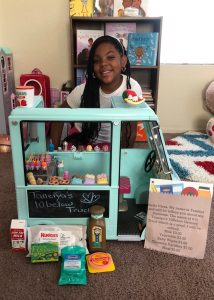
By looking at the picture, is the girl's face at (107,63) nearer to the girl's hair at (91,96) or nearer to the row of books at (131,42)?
the girl's hair at (91,96)

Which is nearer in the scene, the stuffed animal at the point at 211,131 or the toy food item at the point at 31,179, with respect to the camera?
the toy food item at the point at 31,179

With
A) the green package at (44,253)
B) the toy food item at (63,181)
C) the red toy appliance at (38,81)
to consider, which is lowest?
the green package at (44,253)

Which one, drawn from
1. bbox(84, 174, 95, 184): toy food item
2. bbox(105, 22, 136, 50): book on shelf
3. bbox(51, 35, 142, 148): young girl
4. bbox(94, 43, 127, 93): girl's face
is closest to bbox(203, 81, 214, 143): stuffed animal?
bbox(105, 22, 136, 50): book on shelf

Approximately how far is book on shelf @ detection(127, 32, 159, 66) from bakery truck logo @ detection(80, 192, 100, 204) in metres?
1.55

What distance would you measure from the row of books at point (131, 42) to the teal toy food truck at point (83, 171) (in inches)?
48.8

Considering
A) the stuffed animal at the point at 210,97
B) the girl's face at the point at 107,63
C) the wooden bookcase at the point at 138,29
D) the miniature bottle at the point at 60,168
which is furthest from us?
the stuffed animal at the point at 210,97

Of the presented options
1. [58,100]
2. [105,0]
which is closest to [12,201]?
[58,100]

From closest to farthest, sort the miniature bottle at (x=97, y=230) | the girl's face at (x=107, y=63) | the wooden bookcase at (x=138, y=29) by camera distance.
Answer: the miniature bottle at (x=97, y=230), the girl's face at (x=107, y=63), the wooden bookcase at (x=138, y=29)

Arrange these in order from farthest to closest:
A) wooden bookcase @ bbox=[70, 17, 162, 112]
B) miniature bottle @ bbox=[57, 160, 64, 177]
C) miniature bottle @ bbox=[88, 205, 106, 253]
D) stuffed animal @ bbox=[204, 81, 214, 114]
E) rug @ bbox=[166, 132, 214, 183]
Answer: stuffed animal @ bbox=[204, 81, 214, 114] → wooden bookcase @ bbox=[70, 17, 162, 112] → rug @ bbox=[166, 132, 214, 183] → miniature bottle @ bbox=[57, 160, 64, 177] → miniature bottle @ bbox=[88, 205, 106, 253]

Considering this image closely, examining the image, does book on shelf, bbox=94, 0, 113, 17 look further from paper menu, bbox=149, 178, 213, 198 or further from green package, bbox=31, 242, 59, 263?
green package, bbox=31, 242, 59, 263

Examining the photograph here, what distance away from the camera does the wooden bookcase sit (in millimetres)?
2227

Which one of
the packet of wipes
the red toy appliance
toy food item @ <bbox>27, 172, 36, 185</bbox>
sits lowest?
the packet of wipes

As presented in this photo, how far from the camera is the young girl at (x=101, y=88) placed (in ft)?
4.47

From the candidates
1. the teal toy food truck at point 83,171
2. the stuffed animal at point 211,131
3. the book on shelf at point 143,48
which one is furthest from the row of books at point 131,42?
the teal toy food truck at point 83,171
